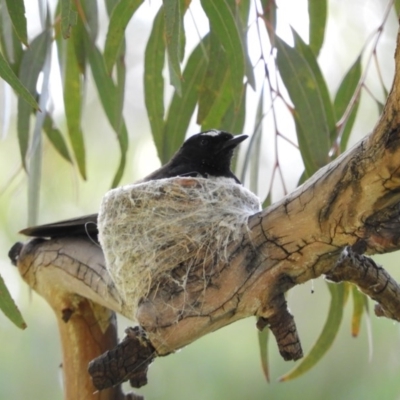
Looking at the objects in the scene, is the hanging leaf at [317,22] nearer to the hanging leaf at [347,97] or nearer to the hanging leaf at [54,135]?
the hanging leaf at [347,97]

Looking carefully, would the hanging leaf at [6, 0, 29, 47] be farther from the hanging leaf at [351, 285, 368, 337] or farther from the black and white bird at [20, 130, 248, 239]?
the hanging leaf at [351, 285, 368, 337]

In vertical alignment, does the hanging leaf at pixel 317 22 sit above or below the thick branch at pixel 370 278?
above

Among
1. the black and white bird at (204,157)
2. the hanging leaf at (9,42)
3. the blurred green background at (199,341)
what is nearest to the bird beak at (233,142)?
Result: the black and white bird at (204,157)

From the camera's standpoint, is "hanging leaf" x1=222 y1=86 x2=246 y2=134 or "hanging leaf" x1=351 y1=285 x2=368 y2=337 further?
"hanging leaf" x1=222 y1=86 x2=246 y2=134

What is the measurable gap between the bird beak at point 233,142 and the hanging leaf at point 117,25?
1.95 feet

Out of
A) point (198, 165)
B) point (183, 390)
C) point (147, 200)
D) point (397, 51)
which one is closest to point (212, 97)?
point (198, 165)

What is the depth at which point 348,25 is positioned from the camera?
7395mm

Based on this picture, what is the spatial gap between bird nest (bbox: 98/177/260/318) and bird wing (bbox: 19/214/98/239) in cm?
14

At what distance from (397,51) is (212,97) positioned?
1511mm

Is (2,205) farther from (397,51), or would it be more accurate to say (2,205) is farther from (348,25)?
(397,51)

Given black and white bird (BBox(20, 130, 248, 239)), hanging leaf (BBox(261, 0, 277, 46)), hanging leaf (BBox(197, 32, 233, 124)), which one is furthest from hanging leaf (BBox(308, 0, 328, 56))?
black and white bird (BBox(20, 130, 248, 239))


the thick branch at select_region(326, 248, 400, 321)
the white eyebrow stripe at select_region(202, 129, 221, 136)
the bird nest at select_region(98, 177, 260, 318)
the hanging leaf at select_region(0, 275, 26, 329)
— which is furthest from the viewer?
the white eyebrow stripe at select_region(202, 129, 221, 136)

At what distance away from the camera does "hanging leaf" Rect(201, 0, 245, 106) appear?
8.86ft

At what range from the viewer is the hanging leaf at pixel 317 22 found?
3.02 metres
